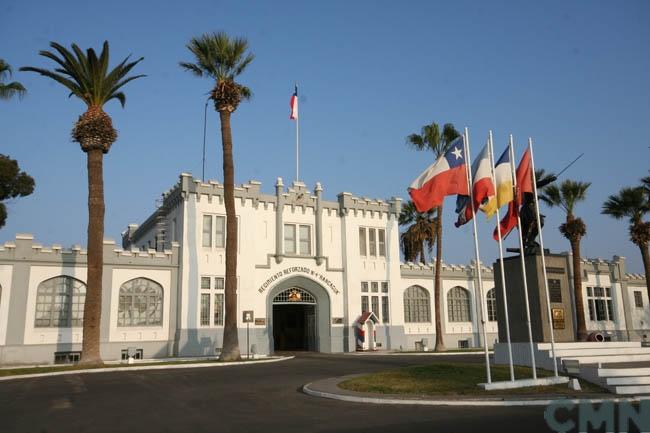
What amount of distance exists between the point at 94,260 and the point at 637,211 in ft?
123

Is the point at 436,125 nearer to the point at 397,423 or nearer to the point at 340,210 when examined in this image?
the point at 340,210

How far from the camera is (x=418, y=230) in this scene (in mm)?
45250

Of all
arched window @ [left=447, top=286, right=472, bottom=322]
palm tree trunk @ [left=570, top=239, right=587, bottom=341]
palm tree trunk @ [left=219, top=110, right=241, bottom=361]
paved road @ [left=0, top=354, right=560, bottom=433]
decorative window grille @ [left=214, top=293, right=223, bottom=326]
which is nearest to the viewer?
paved road @ [left=0, top=354, right=560, bottom=433]

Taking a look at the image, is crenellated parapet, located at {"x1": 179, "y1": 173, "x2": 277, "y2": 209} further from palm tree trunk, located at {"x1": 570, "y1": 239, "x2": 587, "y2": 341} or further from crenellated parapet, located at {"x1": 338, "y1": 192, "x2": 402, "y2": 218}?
palm tree trunk, located at {"x1": 570, "y1": 239, "x2": 587, "y2": 341}

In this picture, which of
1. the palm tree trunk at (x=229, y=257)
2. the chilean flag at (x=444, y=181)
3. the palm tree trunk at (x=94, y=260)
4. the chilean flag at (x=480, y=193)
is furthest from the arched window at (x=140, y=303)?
the chilean flag at (x=480, y=193)

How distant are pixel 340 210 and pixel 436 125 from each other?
8.88 metres

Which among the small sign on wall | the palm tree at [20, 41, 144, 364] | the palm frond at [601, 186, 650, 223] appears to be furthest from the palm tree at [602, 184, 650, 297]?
the palm tree at [20, 41, 144, 364]

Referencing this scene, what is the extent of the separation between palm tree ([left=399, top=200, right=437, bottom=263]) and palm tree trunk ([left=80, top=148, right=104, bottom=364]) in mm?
25436

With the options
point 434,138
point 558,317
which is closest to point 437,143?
point 434,138

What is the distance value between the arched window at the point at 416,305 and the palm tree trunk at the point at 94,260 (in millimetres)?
22969

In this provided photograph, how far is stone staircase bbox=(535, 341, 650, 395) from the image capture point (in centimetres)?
1330

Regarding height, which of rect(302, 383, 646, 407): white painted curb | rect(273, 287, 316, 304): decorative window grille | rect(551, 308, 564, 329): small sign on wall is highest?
rect(273, 287, 316, 304): decorative window grille

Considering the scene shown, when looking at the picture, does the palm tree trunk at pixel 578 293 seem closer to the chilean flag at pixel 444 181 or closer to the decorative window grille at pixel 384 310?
the decorative window grille at pixel 384 310

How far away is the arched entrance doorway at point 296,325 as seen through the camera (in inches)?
1507
